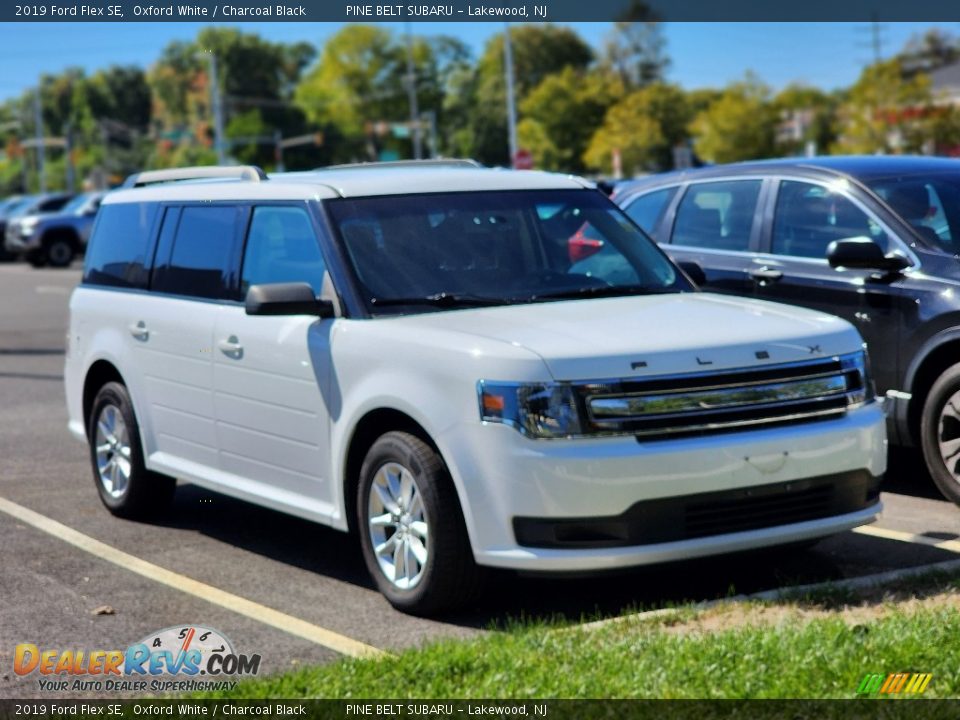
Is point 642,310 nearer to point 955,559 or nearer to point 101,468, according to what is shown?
point 955,559

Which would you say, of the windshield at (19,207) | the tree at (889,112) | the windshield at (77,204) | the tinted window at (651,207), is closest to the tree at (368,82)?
the tree at (889,112)

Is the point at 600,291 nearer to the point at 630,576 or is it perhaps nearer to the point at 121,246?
the point at 630,576

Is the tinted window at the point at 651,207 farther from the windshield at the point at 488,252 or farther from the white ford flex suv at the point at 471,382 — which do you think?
the windshield at the point at 488,252

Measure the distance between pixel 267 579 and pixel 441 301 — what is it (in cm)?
152

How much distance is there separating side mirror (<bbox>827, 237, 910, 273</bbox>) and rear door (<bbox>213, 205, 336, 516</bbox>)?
116 inches

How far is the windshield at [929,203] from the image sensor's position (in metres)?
8.55

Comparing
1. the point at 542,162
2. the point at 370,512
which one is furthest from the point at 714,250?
the point at 542,162

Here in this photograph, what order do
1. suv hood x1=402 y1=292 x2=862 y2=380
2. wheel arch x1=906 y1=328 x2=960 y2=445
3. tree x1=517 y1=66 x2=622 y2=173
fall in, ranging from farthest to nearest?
tree x1=517 y1=66 x2=622 y2=173
wheel arch x1=906 y1=328 x2=960 y2=445
suv hood x1=402 y1=292 x2=862 y2=380

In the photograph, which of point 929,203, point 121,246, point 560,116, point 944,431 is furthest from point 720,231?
point 560,116

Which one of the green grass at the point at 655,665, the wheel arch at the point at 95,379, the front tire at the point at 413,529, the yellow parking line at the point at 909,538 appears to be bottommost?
the yellow parking line at the point at 909,538

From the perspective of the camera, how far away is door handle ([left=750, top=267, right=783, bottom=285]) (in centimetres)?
914

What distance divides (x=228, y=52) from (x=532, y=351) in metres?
148

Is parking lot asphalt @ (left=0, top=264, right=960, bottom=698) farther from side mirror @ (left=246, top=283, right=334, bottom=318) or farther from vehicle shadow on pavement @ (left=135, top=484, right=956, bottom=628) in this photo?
side mirror @ (left=246, top=283, right=334, bottom=318)

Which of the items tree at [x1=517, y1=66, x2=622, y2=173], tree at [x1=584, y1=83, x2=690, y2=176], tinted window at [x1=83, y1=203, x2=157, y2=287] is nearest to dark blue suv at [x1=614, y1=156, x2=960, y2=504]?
tinted window at [x1=83, y1=203, x2=157, y2=287]
